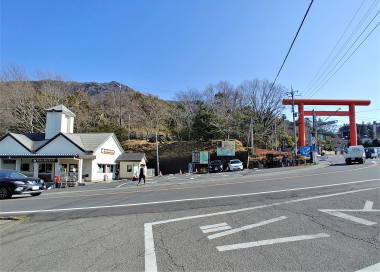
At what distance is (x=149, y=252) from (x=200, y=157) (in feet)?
129

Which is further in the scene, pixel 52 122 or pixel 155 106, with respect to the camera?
pixel 155 106

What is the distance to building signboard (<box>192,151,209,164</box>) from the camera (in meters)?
43.7

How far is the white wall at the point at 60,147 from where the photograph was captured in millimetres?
32938

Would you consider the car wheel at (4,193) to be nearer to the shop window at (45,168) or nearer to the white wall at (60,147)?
the white wall at (60,147)

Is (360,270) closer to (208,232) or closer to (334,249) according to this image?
(334,249)

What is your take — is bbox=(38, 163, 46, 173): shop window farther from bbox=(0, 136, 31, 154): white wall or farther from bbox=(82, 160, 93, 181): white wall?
bbox=(82, 160, 93, 181): white wall

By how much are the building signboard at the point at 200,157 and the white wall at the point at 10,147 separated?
951 inches

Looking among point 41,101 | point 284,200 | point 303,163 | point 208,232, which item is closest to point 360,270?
point 208,232

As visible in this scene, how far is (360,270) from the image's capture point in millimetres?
3695

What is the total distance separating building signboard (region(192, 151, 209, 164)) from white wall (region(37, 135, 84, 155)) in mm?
18716

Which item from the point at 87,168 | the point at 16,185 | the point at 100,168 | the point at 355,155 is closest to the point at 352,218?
the point at 16,185

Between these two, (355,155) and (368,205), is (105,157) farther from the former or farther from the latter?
(368,205)

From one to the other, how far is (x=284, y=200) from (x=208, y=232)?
14.7 feet

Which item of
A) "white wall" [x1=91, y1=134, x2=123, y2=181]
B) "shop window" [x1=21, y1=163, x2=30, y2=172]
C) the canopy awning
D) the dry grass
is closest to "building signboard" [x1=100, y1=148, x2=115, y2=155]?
"white wall" [x1=91, y1=134, x2=123, y2=181]
